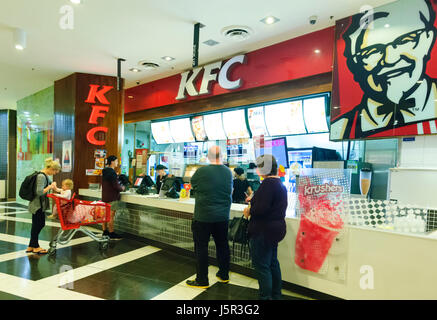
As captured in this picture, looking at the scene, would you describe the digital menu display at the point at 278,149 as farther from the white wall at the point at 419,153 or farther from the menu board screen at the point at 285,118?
the white wall at the point at 419,153

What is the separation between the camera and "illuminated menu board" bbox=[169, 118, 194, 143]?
6910 mm

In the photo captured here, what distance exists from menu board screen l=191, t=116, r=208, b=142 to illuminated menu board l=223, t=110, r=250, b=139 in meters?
0.65

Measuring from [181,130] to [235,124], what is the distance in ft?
5.60

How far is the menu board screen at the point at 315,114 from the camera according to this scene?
4.73m

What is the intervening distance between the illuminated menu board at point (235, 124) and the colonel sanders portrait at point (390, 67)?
2.05 m

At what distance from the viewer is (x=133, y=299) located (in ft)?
9.80

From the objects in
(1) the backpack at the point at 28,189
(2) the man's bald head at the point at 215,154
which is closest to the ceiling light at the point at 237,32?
(2) the man's bald head at the point at 215,154

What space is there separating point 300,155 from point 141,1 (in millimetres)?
3523

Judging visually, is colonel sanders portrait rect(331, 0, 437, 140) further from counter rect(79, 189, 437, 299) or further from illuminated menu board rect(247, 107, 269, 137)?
counter rect(79, 189, 437, 299)

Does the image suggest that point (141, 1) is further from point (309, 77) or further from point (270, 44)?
point (309, 77)

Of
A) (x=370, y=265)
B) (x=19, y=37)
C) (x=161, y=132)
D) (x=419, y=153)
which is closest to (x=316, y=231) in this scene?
(x=370, y=265)

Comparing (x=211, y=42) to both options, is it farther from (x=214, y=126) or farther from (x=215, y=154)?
(x=215, y=154)

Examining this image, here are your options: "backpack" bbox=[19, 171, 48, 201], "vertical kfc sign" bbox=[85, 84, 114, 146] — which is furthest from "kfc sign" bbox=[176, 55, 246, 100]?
"backpack" bbox=[19, 171, 48, 201]

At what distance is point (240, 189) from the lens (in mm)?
4840
